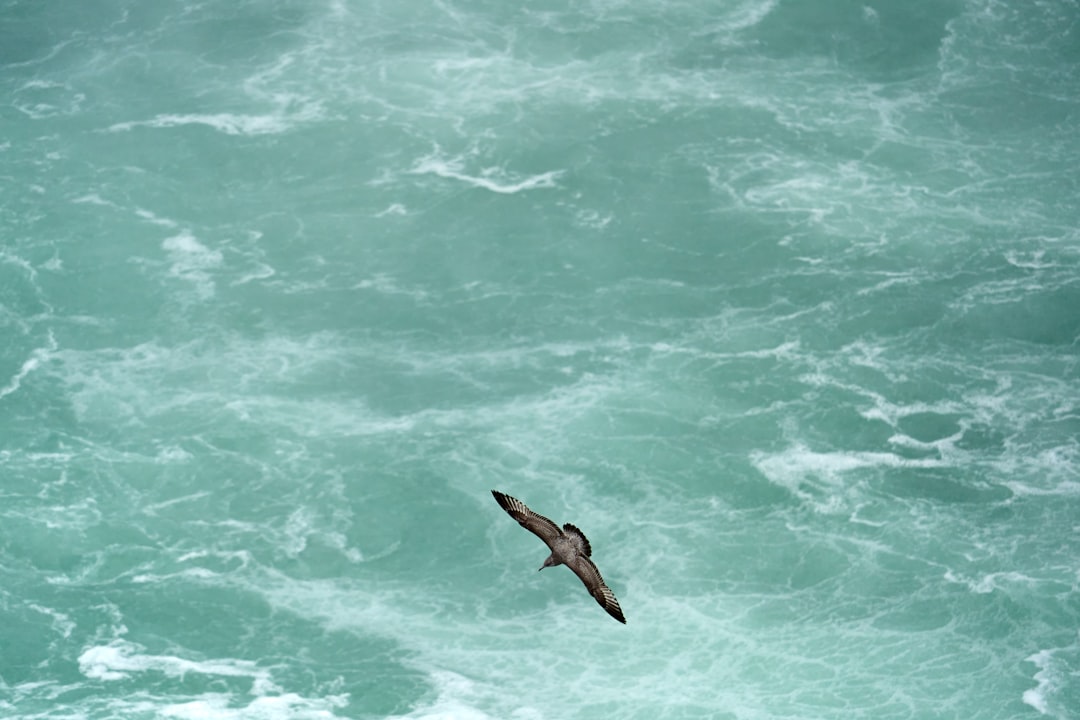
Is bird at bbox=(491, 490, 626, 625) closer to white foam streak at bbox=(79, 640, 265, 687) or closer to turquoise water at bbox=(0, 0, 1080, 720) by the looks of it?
turquoise water at bbox=(0, 0, 1080, 720)

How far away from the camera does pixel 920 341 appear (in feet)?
655

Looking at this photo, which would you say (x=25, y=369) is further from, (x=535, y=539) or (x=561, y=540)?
(x=561, y=540)

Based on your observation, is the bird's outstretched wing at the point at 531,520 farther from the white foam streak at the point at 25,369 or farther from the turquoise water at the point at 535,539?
the white foam streak at the point at 25,369

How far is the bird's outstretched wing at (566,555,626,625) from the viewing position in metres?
129

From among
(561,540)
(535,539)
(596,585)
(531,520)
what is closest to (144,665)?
(535,539)

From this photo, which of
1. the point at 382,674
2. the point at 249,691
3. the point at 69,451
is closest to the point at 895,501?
the point at 382,674

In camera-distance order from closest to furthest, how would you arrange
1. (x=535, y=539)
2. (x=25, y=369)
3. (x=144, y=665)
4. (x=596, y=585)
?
(x=596, y=585) → (x=144, y=665) → (x=535, y=539) → (x=25, y=369)

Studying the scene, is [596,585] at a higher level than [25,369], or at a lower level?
higher

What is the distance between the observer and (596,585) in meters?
131

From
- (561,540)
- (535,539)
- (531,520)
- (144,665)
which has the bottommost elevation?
(144,665)

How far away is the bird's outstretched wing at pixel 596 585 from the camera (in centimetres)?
12900

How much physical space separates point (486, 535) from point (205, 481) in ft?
90.6

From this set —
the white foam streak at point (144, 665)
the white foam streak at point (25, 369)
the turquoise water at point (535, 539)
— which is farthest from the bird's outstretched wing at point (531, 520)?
the white foam streak at point (25, 369)

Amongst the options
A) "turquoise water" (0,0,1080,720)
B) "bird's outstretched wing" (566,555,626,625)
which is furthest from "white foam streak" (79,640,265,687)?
"bird's outstretched wing" (566,555,626,625)
